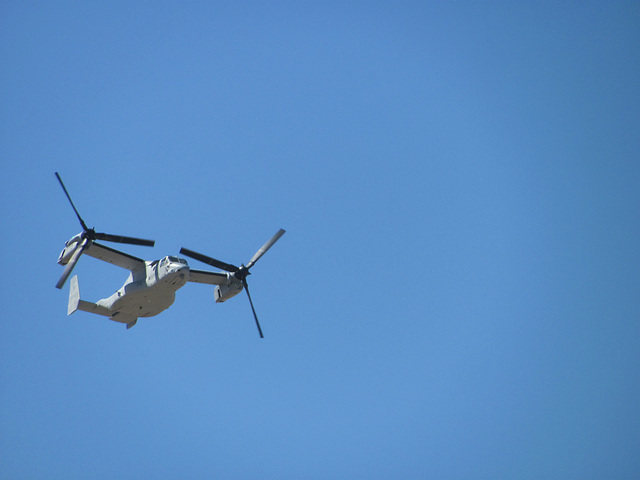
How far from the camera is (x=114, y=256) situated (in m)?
33.4

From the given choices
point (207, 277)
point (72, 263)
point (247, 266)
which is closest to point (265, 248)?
point (247, 266)

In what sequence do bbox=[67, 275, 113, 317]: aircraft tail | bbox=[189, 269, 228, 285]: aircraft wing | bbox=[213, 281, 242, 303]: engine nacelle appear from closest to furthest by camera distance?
bbox=[67, 275, 113, 317]: aircraft tail → bbox=[189, 269, 228, 285]: aircraft wing → bbox=[213, 281, 242, 303]: engine nacelle

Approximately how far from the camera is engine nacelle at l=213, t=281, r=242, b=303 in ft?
120

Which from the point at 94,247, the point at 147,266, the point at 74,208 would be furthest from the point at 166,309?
the point at 74,208

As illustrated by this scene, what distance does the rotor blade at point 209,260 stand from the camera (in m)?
32.8

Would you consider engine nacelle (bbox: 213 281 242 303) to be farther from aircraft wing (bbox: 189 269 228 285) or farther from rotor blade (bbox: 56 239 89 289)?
rotor blade (bbox: 56 239 89 289)

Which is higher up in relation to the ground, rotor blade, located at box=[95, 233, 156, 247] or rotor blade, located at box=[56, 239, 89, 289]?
rotor blade, located at box=[95, 233, 156, 247]

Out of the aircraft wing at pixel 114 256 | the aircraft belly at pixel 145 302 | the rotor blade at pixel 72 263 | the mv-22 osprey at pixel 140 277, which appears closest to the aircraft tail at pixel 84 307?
the mv-22 osprey at pixel 140 277

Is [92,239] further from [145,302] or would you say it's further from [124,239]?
[145,302]

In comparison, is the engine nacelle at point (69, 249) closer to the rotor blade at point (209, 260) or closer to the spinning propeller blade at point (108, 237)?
the spinning propeller blade at point (108, 237)

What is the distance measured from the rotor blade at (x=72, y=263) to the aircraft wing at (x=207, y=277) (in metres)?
6.97

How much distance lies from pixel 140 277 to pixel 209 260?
12.9 feet

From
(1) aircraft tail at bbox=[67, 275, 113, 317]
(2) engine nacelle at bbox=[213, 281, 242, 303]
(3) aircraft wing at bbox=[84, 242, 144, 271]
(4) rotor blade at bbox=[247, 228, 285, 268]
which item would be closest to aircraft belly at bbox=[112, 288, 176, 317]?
(1) aircraft tail at bbox=[67, 275, 113, 317]

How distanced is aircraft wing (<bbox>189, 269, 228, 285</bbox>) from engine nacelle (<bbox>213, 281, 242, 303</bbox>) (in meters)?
0.43
